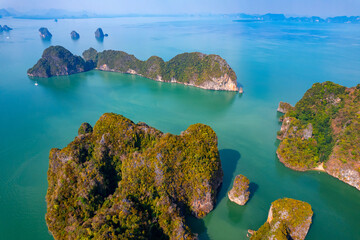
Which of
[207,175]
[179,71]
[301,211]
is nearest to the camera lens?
[301,211]

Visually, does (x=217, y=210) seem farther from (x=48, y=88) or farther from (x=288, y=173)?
(x=48, y=88)

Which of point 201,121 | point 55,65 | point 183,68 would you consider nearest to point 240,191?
point 201,121

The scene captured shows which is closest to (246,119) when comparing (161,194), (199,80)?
(199,80)

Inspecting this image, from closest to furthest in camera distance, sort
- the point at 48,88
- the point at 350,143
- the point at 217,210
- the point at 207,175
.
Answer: the point at 207,175 → the point at 217,210 → the point at 350,143 → the point at 48,88

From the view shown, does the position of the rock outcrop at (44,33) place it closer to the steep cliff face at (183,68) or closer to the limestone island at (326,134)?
the steep cliff face at (183,68)

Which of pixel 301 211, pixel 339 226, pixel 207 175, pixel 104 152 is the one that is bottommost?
pixel 339 226

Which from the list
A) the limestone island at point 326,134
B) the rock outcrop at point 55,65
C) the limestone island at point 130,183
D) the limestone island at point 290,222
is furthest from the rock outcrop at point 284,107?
the rock outcrop at point 55,65

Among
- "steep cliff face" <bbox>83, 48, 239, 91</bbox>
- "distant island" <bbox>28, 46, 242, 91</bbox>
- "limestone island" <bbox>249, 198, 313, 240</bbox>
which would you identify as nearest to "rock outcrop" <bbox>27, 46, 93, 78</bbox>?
"distant island" <bbox>28, 46, 242, 91</bbox>

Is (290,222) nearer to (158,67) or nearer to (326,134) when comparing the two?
(326,134)
